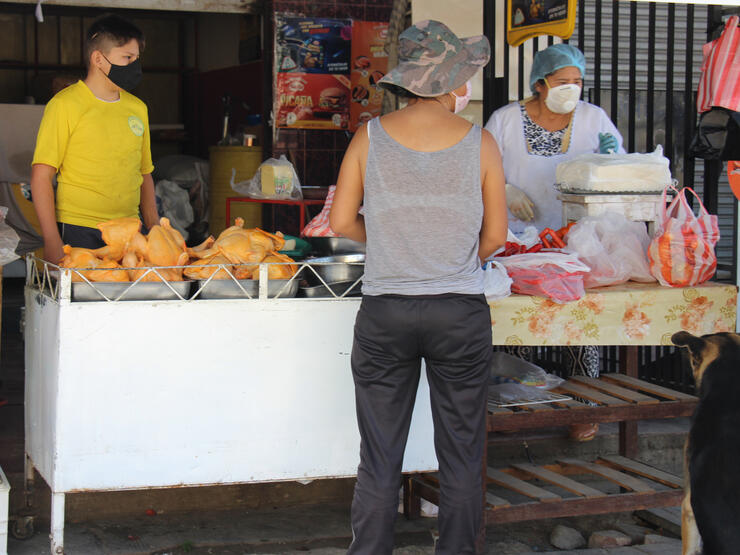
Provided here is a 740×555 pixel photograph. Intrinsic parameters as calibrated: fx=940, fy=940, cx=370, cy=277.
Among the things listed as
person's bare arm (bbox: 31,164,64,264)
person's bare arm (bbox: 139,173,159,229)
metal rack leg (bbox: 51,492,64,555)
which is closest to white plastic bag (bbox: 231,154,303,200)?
person's bare arm (bbox: 139,173,159,229)

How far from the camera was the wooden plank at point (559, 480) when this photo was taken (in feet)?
12.4

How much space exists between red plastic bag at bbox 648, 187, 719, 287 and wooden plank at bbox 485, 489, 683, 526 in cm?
86

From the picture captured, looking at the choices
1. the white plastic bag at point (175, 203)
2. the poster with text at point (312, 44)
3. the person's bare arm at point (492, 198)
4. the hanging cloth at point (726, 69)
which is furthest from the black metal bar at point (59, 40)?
the person's bare arm at point (492, 198)

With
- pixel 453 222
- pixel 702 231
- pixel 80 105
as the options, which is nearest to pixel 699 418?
pixel 453 222

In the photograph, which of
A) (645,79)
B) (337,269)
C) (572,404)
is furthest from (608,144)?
(645,79)

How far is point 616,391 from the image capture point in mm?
4082

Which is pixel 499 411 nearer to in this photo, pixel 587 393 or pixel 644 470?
pixel 587 393

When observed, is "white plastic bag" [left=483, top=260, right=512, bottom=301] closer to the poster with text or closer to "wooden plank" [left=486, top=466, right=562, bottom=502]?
"wooden plank" [left=486, top=466, right=562, bottom=502]

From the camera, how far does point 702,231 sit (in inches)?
146

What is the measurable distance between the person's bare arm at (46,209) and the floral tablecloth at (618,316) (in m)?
1.76

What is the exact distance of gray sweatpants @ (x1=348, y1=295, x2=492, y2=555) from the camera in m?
2.87

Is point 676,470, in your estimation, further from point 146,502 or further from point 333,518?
point 146,502

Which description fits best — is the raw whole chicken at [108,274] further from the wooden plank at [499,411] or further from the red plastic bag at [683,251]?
the red plastic bag at [683,251]

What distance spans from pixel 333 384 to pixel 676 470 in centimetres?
225
